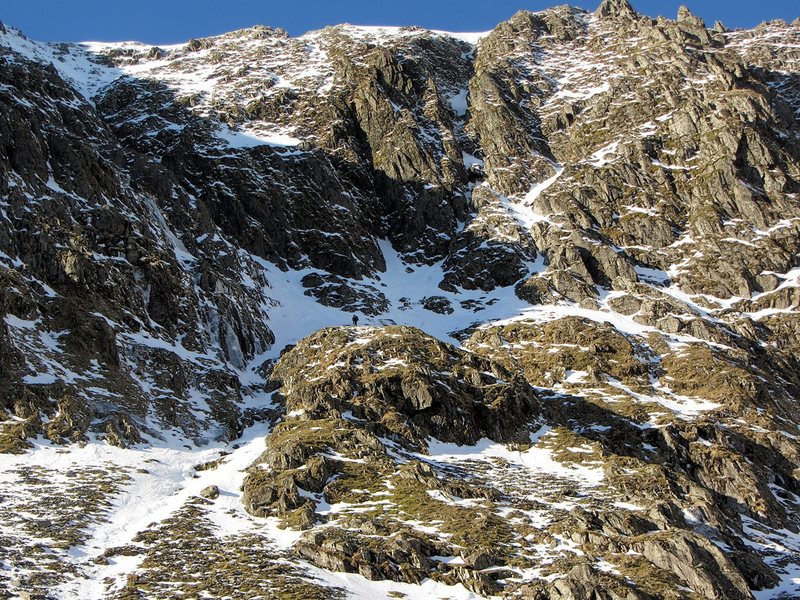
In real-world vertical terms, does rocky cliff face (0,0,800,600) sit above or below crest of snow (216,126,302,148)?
below

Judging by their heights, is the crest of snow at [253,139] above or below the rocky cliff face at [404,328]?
above

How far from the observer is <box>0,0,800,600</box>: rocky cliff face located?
49853 mm

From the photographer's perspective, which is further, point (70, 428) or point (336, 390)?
point (336, 390)

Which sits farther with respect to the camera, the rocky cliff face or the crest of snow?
the crest of snow

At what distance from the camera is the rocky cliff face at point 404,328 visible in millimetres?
49853

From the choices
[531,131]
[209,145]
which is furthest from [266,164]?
[531,131]

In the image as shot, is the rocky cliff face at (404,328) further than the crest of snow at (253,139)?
No

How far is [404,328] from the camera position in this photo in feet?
334

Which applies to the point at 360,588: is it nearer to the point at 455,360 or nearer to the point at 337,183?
the point at 455,360

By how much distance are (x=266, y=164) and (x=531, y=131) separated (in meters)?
68.7

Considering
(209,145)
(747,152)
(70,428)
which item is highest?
(209,145)

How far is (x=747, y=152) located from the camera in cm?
15000

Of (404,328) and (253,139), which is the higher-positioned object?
(253,139)

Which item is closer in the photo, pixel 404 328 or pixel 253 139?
pixel 404 328
